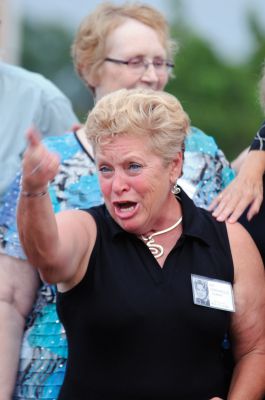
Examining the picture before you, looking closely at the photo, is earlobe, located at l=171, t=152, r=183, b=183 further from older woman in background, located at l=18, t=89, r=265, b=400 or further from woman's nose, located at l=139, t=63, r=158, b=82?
woman's nose, located at l=139, t=63, r=158, b=82

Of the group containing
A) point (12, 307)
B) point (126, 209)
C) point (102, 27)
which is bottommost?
point (12, 307)

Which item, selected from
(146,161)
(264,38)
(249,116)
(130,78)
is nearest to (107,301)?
(146,161)

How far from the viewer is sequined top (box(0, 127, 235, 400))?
4.20 meters

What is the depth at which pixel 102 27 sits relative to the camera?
4859 mm

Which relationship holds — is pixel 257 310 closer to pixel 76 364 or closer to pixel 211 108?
pixel 76 364

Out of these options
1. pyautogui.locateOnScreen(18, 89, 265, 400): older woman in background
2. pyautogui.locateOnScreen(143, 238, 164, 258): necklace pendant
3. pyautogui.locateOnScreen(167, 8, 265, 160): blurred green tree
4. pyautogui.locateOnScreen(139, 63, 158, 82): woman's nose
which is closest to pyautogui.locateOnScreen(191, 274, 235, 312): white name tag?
pyautogui.locateOnScreen(18, 89, 265, 400): older woman in background

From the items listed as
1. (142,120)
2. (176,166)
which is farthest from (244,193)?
(142,120)

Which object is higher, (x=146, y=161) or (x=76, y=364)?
(x=146, y=161)

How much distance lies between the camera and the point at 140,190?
3.76m

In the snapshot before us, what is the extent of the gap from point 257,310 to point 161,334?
399 millimetres

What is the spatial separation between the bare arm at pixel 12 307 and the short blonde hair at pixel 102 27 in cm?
100

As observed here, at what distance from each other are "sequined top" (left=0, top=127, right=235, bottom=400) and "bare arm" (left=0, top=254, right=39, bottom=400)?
0.11 ft

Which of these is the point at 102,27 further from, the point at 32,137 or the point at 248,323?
the point at 32,137

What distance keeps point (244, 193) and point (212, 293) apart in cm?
54
